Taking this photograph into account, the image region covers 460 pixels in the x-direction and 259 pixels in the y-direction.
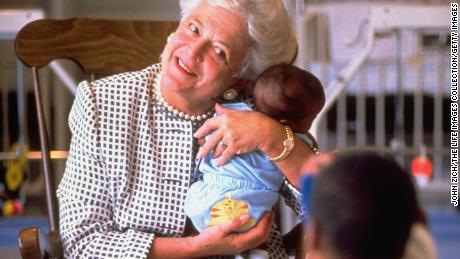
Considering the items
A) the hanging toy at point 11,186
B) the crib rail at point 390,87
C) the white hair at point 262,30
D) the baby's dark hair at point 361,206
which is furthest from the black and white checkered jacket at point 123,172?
the hanging toy at point 11,186

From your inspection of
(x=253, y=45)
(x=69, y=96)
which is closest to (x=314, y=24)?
(x=69, y=96)

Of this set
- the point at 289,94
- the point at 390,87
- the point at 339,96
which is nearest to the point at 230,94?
the point at 289,94

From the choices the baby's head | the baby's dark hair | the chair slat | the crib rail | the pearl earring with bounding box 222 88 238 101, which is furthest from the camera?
the crib rail

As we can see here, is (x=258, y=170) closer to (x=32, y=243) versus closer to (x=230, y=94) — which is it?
(x=230, y=94)

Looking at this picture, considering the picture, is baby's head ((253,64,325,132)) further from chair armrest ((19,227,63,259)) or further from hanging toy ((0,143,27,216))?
hanging toy ((0,143,27,216))

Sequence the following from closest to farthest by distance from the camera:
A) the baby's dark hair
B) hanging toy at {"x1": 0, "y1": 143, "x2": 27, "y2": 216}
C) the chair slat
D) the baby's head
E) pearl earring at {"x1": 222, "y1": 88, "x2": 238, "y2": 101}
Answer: the baby's dark hair
the baby's head
pearl earring at {"x1": 222, "y1": 88, "x2": 238, "y2": 101}
the chair slat
hanging toy at {"x1": 0, "y1": 143, "x2": 27, "y2": 216}

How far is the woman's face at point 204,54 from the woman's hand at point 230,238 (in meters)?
0.16

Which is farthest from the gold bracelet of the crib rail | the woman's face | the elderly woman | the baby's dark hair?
the crib rail

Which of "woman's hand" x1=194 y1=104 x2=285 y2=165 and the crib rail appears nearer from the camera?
"woman's hand" x1=194 y1=104 x2=285 y2=165

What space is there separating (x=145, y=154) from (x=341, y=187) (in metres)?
0.58

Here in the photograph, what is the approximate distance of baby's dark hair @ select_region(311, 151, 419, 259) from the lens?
0.88ft

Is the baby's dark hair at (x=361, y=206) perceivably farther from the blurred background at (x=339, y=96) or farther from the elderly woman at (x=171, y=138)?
the blurred background at (x=339, y=96)

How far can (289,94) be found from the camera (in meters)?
0.72

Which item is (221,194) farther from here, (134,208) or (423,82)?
(423,82)
